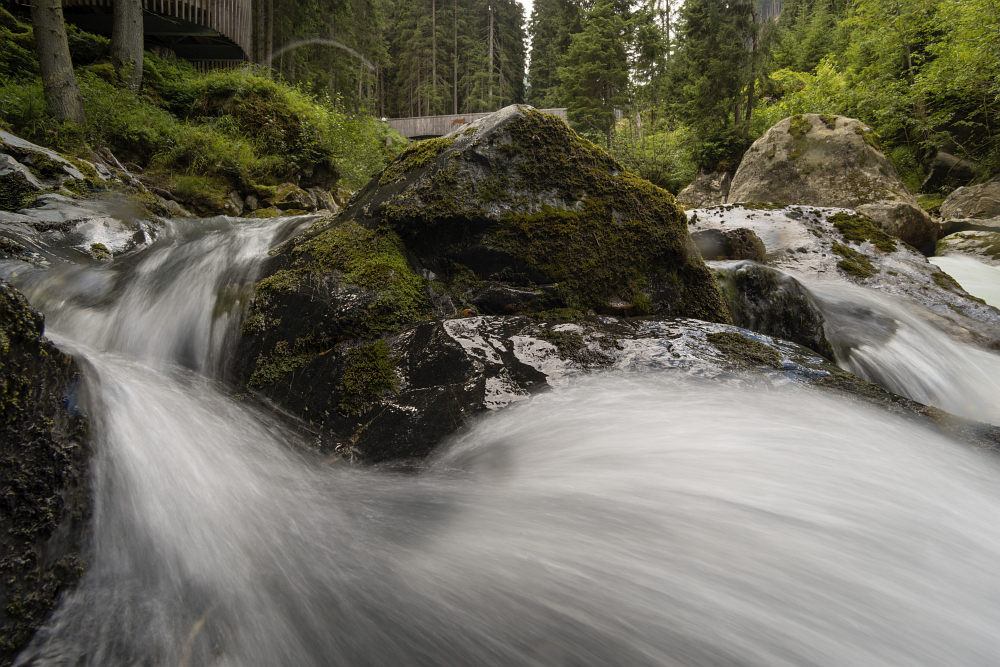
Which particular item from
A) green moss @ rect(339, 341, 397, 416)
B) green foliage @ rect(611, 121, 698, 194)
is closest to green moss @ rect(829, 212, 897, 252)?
green moss @ rect(339, 341, 397, 416)

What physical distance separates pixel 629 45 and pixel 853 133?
831 inches

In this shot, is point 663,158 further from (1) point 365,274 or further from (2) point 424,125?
(1) point 365,274

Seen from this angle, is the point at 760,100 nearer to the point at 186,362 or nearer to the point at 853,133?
the point at 853,133

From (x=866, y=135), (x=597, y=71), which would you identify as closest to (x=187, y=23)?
(x=866, y=135)

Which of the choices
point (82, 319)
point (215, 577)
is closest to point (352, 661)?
point (215, 577)

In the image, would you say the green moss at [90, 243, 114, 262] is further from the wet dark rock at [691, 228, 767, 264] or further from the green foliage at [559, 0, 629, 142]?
the green foliage at [559, 0, 629, 142]

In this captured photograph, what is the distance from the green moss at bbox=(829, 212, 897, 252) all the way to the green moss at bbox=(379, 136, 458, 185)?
6.56 m

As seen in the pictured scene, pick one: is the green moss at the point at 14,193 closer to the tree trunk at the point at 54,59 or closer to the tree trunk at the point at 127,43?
the tree trunk at the point at 54,59

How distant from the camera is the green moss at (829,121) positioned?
10.3 metres

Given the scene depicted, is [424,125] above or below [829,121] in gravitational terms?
above

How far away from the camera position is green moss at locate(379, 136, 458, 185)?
386 cm

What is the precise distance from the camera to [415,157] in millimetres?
3951

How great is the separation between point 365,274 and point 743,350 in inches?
99.6

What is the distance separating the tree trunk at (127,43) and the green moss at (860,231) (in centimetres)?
1354
